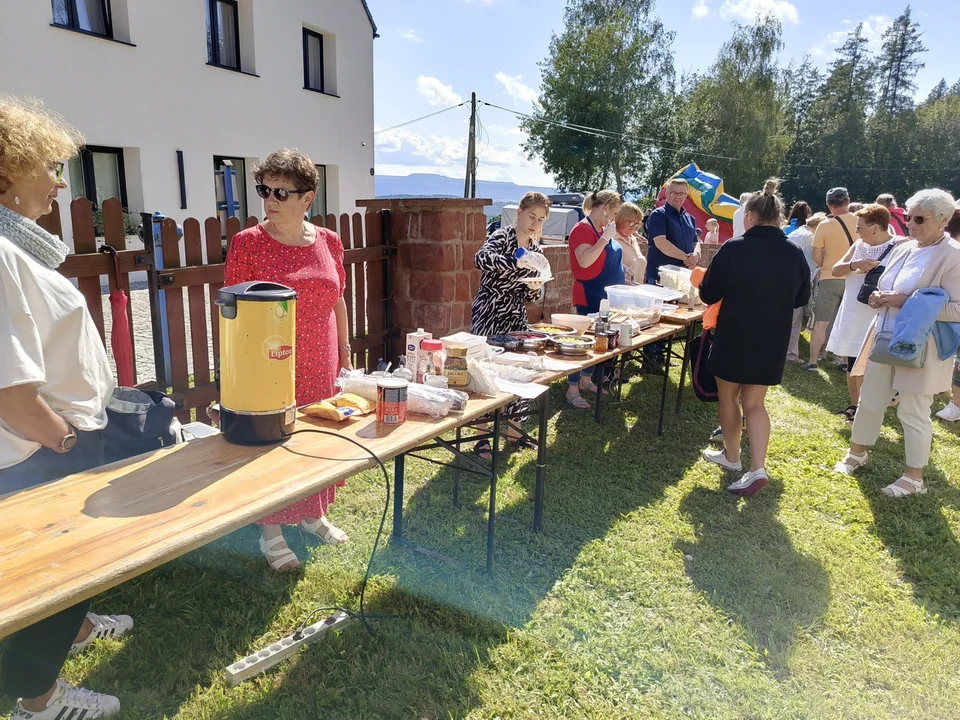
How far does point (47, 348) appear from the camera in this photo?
5.14 feet

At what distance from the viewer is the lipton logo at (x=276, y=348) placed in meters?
1.73

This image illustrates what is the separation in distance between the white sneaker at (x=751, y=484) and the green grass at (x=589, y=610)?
6 cm

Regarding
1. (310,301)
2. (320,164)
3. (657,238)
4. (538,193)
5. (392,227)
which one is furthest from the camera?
(320,164)

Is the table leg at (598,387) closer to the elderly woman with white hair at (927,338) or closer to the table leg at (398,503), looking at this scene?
the elderly woman with white hair at (927,338)

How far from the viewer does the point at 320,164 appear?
14195 mm

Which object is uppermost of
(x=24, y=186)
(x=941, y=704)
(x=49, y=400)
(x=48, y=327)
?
(x=24, y=186)

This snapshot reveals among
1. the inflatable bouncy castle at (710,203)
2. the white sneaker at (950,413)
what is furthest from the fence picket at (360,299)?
the inflatable bouncy castle at (710,203)

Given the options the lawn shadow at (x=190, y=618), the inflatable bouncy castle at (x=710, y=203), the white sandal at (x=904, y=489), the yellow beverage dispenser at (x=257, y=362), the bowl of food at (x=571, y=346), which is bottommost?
the lawn shadow at (x=190, y=618)

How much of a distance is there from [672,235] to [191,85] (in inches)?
368

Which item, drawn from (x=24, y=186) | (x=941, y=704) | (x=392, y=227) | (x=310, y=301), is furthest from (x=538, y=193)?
(x=941, y=704)

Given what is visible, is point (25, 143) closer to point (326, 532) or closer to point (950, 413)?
point (326, 532)

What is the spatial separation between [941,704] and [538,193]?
3.02 meters

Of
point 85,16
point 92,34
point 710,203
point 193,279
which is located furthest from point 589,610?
point 85,16

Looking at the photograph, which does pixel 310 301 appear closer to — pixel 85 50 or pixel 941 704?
pixel 941 704
